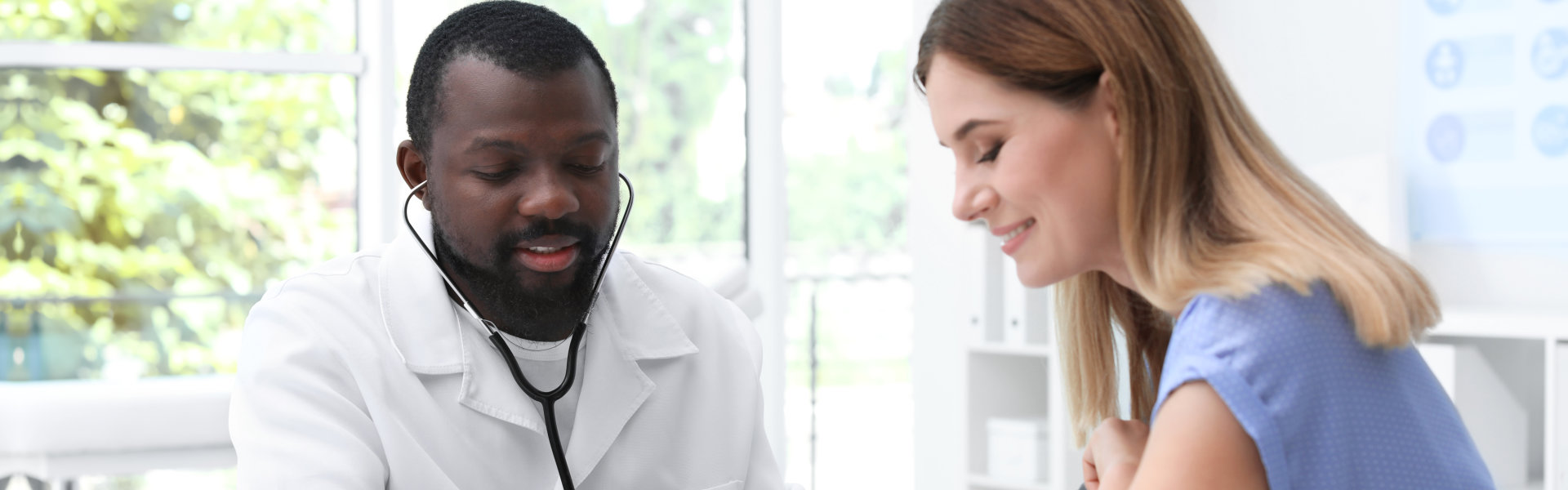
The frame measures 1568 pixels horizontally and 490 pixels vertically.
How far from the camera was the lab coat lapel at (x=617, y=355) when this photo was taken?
3.63ft

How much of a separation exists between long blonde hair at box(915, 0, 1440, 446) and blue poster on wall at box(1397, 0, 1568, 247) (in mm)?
1558

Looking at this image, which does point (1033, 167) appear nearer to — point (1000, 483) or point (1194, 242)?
point (1194, 242)

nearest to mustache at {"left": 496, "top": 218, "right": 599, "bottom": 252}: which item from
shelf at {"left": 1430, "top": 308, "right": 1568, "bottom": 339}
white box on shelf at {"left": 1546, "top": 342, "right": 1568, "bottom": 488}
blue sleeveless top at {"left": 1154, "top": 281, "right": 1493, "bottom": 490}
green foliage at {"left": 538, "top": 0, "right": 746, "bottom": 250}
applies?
blue sleeveless top at {"left": 1154, "top": 281, "right": 1493, "bottom": 490}

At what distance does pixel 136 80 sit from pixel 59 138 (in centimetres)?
22

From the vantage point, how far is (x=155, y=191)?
9.37ft

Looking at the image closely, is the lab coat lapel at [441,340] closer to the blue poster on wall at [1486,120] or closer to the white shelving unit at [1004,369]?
the white shelving unit at [1004,369]

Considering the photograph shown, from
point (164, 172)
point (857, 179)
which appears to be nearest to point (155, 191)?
point (164, 172)

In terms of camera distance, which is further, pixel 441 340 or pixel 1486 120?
pixel 1486 120

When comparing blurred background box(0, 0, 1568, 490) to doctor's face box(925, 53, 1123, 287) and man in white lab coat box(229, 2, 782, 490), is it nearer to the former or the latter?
man in white lab coat box(229, 2, 782, 490)

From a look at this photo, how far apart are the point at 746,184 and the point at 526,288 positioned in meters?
2.42

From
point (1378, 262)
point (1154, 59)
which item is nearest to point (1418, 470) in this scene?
point (1378, 262)

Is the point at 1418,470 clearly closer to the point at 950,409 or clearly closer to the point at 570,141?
the point at 570,141

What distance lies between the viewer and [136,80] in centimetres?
280

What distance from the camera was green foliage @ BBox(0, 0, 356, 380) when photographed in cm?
277
